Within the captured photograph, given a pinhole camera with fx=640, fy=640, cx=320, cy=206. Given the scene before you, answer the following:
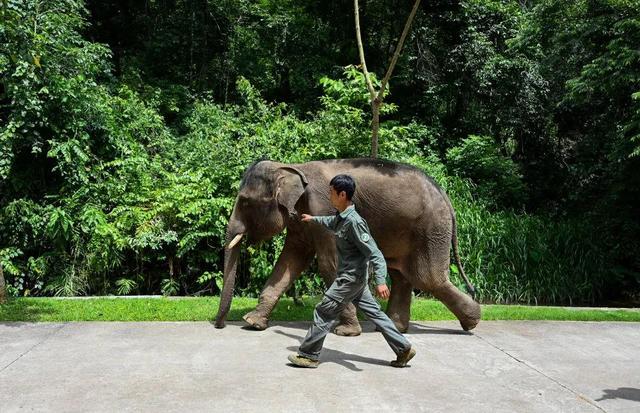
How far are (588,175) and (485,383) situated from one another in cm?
1236

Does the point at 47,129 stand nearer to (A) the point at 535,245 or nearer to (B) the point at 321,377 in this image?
(B) the point at 321,377

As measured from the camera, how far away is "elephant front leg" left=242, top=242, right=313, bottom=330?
23.2ft

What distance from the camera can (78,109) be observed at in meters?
10.8

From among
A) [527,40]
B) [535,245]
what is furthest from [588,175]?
[535,245]

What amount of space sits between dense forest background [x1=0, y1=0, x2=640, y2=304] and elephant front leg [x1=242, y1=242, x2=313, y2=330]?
248cm

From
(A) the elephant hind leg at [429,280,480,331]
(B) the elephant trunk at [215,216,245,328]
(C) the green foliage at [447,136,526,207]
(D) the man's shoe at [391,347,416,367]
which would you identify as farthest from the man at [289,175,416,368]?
(C) the green foliage at [447,136,526,207]

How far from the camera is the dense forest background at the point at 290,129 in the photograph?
33.4ft

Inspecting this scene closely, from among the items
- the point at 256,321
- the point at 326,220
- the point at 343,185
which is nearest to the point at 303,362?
the point at 326,220

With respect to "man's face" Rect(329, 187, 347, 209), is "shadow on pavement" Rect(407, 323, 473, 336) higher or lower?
lower

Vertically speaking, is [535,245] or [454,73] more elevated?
[454,73]

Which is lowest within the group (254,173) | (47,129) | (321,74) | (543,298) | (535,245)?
(543,298)

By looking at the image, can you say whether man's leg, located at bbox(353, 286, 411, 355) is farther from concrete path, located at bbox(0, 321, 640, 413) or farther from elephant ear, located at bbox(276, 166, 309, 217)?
elephant ear, located at bbox(276, 166, 309, 217)

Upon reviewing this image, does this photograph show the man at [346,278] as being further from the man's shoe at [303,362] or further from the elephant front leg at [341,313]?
the elephant front leg at [341,313]

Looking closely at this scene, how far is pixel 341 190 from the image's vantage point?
5414 mm
